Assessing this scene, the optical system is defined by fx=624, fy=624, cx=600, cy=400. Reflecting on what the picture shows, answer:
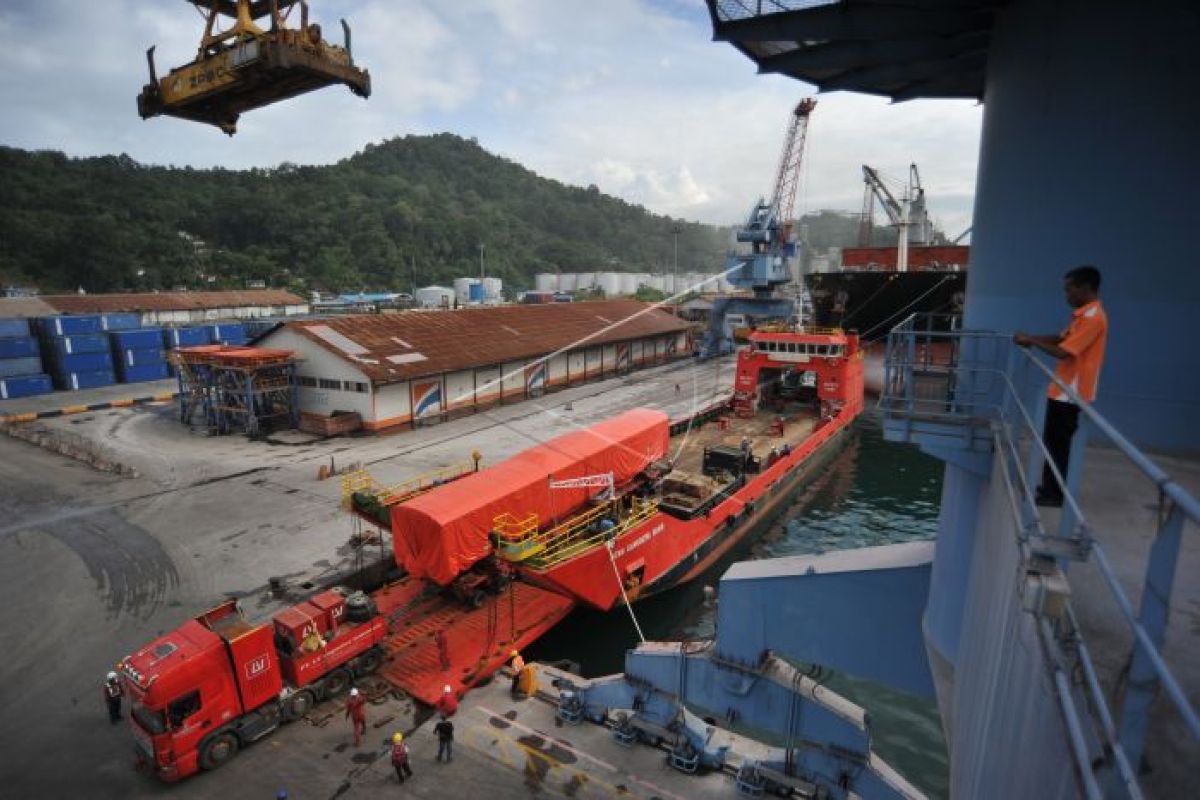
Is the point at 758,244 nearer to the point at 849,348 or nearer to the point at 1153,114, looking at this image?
the point at 849,348

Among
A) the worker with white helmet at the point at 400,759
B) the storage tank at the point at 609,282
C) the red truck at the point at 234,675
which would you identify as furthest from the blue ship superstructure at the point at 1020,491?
the storage tank at the point at 609,282

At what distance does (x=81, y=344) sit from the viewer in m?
45.5

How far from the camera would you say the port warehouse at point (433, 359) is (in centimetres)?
3400

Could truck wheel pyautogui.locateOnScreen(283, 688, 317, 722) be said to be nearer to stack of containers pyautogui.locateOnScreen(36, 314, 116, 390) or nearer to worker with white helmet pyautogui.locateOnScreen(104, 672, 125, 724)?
worker with white helmet pyautogui.locateOnScreen(104, 672, 125, 724)

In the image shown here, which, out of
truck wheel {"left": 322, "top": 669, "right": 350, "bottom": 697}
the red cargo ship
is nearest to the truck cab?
truck wheel {"left": 322, "top": 669, "right": 350, "bottom": 697}

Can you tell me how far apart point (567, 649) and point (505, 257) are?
140 metres

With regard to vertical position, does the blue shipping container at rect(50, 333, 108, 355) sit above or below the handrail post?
below

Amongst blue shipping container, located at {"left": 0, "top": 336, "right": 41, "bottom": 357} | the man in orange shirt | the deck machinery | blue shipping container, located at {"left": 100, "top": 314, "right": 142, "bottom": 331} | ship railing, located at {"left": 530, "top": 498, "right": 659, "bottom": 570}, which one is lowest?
ship railing, located at {"left": 530, "top": 498, "right": 659, "bottom": 570}

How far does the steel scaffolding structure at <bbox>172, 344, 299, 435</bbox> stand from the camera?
1307 inches

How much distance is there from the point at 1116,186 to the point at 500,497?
39.6 feet

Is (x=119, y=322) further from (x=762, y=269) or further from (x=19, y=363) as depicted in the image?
(x=762, y=269)

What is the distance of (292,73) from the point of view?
1309cm

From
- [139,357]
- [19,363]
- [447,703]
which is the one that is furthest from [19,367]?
[447,703]

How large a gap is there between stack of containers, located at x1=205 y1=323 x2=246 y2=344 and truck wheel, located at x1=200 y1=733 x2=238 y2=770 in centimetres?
4855
